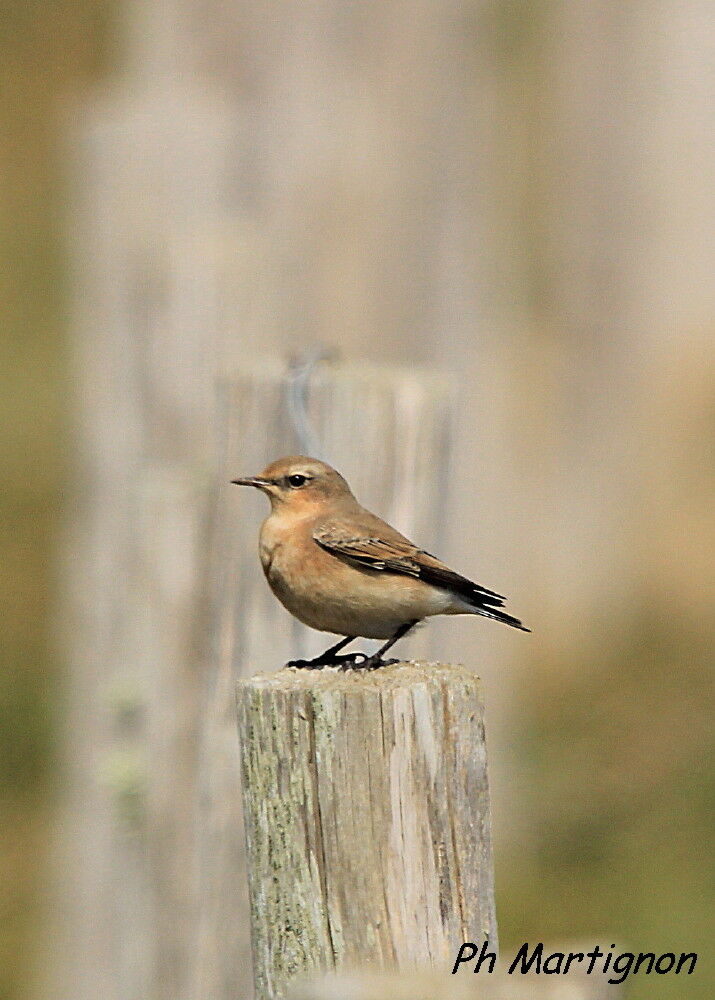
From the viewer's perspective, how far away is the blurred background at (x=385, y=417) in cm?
470

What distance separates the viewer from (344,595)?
3.89m

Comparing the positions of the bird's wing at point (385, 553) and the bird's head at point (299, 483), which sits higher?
the bird's head at point (299, 483)

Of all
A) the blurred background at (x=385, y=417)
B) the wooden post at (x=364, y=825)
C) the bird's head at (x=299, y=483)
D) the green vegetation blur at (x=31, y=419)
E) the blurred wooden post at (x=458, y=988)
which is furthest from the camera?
the green vegetation blur at (x=31, y=419)

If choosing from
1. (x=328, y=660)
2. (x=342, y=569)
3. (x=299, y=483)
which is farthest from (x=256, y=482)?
(x=328, y=660)

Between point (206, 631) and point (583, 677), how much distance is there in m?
6.03

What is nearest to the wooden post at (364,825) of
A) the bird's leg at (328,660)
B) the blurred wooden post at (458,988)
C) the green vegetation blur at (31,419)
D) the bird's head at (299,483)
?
the blurred wooden post at (458,988)

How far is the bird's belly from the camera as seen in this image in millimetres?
3871

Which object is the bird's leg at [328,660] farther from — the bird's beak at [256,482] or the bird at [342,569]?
the bird's beak at [256,482]

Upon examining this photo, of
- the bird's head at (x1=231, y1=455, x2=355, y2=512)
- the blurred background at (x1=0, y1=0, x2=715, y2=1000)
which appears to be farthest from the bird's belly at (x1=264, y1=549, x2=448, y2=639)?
the blurred background at (x1=0, y1=0, x2=715, y2=1000)

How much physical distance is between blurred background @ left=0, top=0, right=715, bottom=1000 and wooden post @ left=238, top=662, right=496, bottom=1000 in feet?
4.69

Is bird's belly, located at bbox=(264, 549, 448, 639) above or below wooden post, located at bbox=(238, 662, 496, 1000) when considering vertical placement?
above

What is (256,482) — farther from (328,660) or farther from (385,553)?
(328,660)

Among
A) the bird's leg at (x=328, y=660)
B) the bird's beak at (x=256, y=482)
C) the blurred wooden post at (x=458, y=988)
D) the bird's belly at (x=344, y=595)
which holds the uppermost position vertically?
the bird's beak at (x=256, y=482)

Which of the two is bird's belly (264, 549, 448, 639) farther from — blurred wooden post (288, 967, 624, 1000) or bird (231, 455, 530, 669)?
blurred wooden post (288, 967, 624, 1000)
